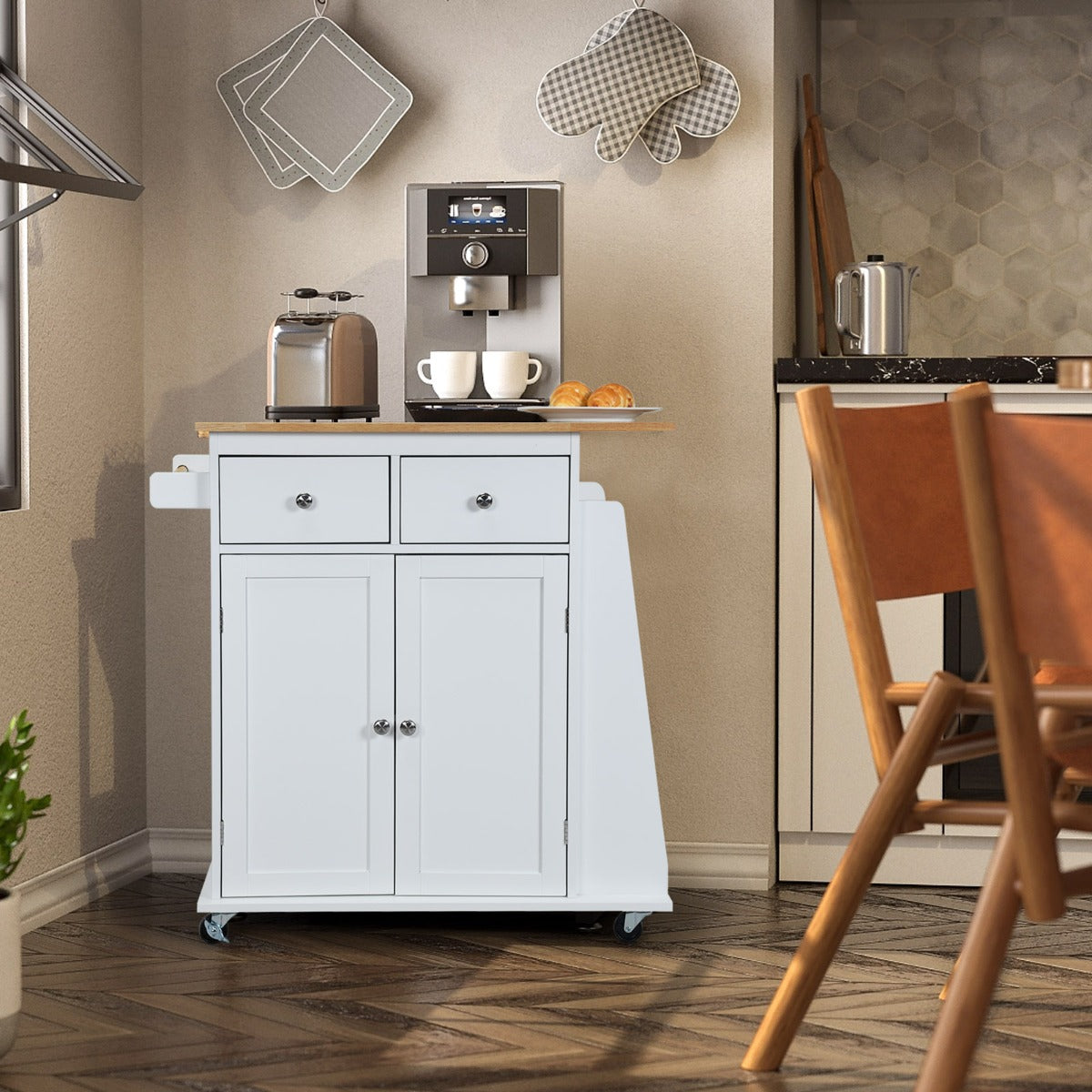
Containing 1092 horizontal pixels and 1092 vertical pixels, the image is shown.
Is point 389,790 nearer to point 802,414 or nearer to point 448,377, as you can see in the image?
point 448,377

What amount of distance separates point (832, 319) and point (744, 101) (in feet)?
2.02

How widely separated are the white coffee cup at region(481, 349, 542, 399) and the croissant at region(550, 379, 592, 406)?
109 millimetres

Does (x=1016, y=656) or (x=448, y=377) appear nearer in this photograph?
(x=1016, y=656)

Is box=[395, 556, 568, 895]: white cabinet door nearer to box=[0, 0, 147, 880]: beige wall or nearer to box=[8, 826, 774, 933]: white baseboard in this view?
box=[8, 826, 774, 933]: white baseboard

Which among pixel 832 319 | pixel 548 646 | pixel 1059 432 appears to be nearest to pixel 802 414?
pixel 1059 432

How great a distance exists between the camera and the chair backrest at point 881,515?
1.59m

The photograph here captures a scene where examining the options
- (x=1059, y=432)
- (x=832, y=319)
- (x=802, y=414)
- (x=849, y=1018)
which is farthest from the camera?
(x=832, y=319)

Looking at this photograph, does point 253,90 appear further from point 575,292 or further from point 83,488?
point 83,488

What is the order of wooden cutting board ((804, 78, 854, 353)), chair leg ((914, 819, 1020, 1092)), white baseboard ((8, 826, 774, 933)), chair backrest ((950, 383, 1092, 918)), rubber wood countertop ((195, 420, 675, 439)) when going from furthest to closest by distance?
1. wooden cutting board ((804, 78, 854, 353))
2. white baseboard ((8, 826, 774, 933))
3. rubber wood countertop ((195, 420, 675, 439))
4. chair leg ((914, 819, 1020, 1092))
5. chair backrest ((950, 383, 1092, 918))

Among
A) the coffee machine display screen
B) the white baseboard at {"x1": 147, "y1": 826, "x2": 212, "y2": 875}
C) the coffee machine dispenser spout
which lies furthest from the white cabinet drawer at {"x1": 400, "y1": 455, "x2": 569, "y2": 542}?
the white baseboard at {"x1": 147, "y1": 826, "x2": 212, "y2": 875}

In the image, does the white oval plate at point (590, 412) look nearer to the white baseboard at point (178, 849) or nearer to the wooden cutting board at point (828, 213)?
the wooden cutting board at point (828, 213)

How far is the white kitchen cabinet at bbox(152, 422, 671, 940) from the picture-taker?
2410 millimetres

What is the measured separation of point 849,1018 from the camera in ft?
6.82

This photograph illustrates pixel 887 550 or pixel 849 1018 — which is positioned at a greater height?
pixel 887 550
